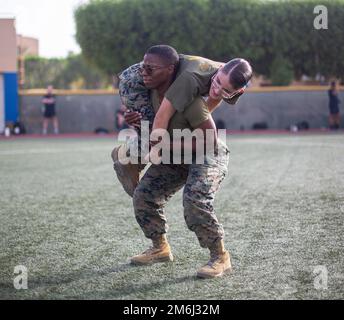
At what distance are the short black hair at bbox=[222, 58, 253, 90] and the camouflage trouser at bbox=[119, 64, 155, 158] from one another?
2.17ft

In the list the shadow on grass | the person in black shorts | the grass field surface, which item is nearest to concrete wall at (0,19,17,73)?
the person in black shorts

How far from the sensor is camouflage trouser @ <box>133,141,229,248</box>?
15.4 feet

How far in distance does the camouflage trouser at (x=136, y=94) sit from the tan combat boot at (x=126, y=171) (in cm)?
38

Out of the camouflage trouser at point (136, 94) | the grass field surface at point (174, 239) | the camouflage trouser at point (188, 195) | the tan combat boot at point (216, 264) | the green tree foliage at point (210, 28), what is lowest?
the grass field surface at point (174, 239)

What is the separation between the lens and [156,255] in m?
5.18

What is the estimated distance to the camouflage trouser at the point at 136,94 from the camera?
4.77 meters

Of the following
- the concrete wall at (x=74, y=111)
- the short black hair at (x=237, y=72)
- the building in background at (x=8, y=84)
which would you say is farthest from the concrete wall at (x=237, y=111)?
the short black hair at (x=237, y=72)

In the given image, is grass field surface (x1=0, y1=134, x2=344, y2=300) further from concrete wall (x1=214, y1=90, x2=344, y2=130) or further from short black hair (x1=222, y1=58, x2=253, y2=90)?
concrete wall (x1=214, y1=90, x2=344, y2=130)

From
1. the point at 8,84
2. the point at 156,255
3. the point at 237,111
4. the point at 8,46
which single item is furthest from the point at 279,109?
the point at 156,255

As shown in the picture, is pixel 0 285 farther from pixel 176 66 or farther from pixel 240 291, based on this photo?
pixel 176 66

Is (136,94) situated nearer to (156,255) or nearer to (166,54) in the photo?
(166,54)

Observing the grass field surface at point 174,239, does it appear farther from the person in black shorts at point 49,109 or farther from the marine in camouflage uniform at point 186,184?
the person in black shorts at point 49,109

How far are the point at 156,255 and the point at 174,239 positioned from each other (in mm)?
922
